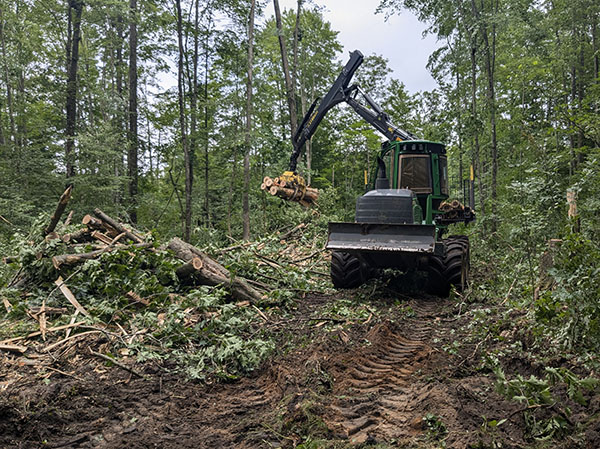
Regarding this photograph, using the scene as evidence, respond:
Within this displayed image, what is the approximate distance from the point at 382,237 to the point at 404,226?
1.33 feet

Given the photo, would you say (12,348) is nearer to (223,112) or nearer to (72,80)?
(72,80)

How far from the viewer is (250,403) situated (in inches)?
145

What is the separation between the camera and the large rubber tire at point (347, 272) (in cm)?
812

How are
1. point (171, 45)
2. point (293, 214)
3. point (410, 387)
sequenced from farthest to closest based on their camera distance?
point (171, 45), point (293, 214), point (410, 387)

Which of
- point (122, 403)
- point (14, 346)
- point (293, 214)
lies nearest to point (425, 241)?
point (122, 403)

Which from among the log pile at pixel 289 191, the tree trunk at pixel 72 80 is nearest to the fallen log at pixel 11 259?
the log pile at pixel 289 191

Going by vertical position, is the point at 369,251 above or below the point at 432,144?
below

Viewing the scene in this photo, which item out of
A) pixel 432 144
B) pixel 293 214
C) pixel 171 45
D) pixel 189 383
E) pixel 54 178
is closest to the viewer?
pixel 189 383

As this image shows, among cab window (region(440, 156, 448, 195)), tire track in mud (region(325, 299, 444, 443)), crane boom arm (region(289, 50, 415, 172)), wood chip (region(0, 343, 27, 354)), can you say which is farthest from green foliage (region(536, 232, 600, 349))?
crane boom arm (region(289, 50, 415, 172))

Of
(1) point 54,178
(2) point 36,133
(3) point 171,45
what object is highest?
(3) point 171,45

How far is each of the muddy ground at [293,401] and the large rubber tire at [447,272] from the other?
2319mm

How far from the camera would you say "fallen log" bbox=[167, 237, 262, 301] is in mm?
6777

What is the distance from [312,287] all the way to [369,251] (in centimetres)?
174

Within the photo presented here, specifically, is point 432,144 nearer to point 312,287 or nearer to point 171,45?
point 312,287
